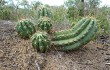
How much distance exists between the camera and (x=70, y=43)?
6.68 meters

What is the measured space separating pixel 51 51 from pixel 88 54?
810 millimetres

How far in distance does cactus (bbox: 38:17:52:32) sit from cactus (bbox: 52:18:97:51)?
248 millimetres

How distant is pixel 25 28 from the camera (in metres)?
6.86

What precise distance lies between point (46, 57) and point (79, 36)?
32.3 inches

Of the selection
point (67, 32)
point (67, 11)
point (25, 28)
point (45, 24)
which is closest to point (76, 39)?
point (67, 32)

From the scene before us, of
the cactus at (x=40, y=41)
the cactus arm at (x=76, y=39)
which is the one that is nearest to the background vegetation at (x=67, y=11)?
the cactus arm at (x=76, y=39)

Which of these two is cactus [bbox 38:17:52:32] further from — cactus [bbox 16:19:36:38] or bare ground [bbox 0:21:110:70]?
bare ground [bbox 0:21:110:70]

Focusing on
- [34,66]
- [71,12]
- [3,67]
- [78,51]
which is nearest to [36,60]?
[34,66]

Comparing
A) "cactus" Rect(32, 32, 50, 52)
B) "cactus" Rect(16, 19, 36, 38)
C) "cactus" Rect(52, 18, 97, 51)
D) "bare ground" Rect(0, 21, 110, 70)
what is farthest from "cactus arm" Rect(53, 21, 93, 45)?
"cactus" Rect(16, 19, 36, 38)

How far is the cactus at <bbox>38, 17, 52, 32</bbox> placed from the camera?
6.78 m

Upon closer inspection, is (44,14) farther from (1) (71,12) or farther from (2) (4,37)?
(1) (71,12)

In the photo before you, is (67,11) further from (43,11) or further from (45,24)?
(45,24)

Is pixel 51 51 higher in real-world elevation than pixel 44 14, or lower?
lower

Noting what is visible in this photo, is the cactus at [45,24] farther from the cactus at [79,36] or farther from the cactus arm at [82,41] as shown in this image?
the cactus arm at [82,41]
